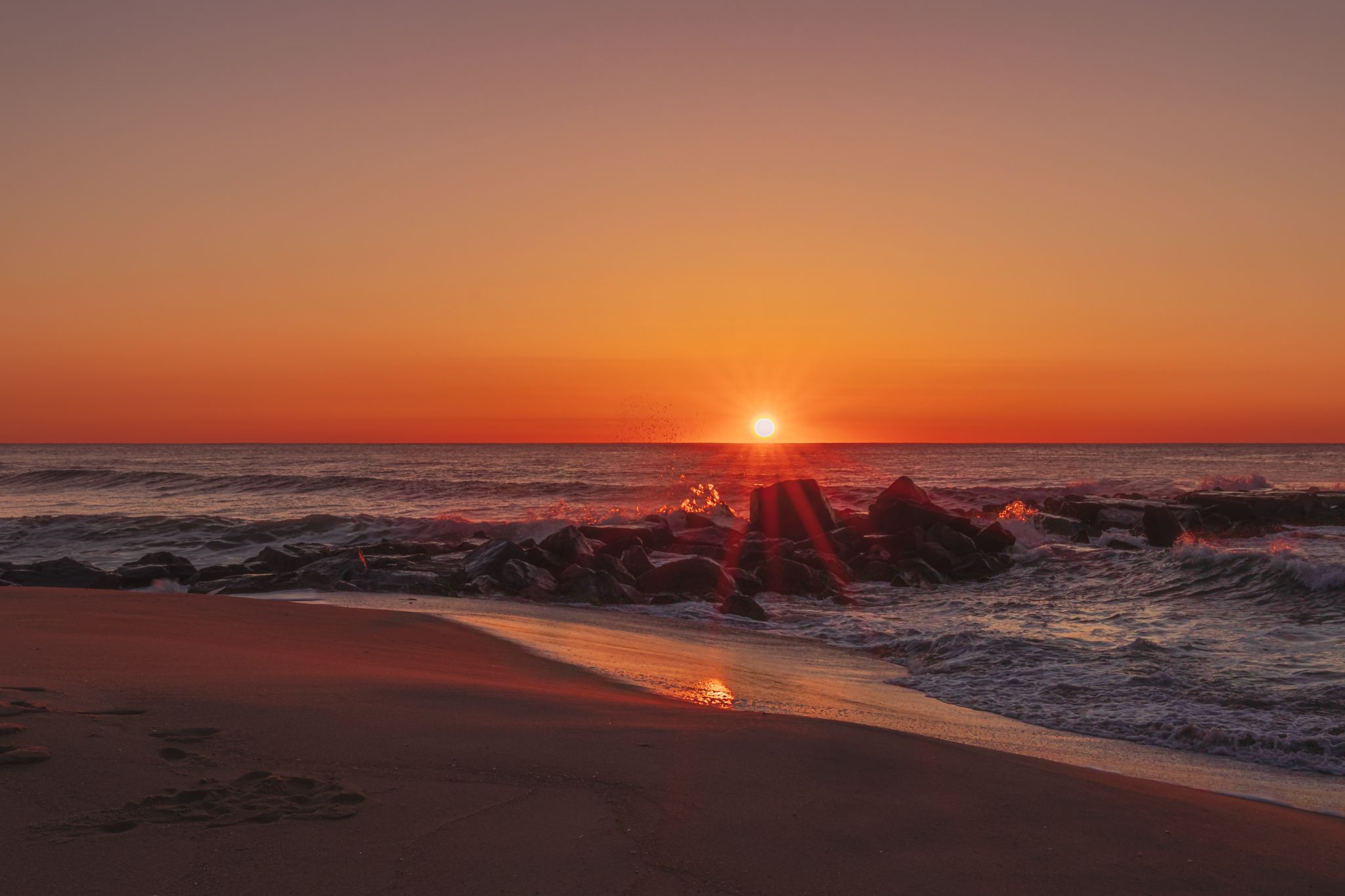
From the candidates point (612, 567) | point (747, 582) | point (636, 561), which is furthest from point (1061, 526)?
point (612, 567)

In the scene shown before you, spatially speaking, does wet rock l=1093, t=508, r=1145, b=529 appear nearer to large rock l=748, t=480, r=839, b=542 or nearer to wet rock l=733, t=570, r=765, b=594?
large rock l=748, t=480, r=839, b=542

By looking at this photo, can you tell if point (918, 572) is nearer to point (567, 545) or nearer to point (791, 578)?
point (791, 578)

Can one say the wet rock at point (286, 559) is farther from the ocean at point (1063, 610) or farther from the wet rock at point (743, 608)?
the wet rock at point (743, 608)

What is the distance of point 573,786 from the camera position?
3.76 m

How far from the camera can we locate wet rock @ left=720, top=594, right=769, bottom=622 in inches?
469

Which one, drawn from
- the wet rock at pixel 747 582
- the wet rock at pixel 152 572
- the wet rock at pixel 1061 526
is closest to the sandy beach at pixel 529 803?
the wet rock at pixel 747 582

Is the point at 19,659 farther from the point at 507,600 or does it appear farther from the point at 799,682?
the point at 507,600

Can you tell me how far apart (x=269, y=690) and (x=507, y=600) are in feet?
25.9

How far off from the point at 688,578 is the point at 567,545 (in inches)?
104

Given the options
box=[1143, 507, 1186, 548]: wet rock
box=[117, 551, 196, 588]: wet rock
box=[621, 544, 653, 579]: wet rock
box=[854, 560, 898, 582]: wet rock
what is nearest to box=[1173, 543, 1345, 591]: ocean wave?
box=[854, 560, 898, 582]: wet rock

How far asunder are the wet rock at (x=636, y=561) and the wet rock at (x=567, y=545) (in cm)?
57

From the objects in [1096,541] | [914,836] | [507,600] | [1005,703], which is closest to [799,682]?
[1005,703]

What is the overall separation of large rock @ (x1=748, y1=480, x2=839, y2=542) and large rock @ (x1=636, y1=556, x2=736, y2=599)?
556 cm

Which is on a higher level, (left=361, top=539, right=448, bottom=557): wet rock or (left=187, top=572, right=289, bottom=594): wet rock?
(left=361, top=539, right=448, bottom=557): wet rock
